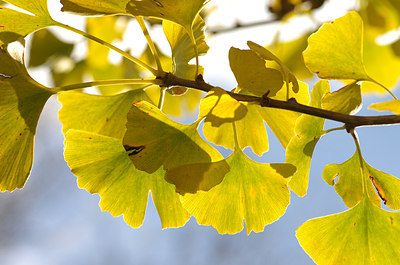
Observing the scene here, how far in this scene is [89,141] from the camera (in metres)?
0.57

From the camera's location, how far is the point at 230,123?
0.60 metres

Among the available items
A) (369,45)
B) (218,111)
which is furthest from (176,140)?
(369,45)

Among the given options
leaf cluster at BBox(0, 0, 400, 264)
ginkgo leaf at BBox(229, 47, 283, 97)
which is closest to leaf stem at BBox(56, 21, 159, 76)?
leaf cluster at BBox(0, 0, 400, 264)

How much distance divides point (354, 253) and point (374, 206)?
6 centimetres

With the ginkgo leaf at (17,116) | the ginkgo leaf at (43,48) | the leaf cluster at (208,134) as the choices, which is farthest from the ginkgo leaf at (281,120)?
the ginkgo leaf at (43,48)

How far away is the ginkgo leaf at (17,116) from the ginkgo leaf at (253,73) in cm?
22

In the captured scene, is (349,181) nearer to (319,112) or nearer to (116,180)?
(319,112)

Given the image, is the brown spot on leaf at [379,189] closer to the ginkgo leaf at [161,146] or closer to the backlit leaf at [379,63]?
the ginkgo leaf at [161,146]

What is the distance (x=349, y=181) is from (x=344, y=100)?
0.35 ft

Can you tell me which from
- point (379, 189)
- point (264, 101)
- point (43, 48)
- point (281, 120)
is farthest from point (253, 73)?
point (43, 48)

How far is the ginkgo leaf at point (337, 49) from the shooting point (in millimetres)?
567

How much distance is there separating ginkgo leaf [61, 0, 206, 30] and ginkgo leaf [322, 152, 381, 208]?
0.86ft

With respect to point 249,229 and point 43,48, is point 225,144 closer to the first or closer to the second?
point 249,229

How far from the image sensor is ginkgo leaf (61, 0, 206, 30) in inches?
19.5
